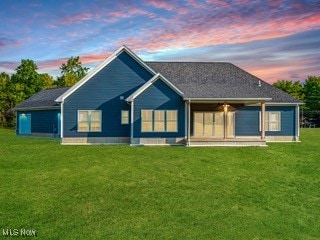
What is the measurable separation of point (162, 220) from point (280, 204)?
5.11m

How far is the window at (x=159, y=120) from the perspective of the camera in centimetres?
2831

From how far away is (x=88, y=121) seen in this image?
2941cm

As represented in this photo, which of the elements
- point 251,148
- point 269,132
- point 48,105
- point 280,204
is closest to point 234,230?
point 280,204

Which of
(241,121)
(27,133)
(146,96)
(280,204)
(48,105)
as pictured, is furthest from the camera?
(27,133)

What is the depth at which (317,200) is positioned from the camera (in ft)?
51.1

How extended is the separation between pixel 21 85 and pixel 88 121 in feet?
122

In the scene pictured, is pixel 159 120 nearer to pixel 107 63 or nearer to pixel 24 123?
pixel 107 63

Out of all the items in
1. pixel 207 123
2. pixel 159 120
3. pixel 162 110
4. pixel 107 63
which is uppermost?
pixel 107 63

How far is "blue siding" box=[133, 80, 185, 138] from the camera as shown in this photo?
2816cm

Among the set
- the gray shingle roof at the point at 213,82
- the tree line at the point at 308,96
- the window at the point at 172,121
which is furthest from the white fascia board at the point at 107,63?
the tree line at the point at 308,96

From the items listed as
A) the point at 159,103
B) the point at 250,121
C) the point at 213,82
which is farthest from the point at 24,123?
the point at 250,121

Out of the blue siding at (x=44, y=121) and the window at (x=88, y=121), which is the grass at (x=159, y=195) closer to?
the window at (x=88, y=121)

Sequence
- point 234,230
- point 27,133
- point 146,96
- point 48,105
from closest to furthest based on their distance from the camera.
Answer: point 234,230, point 146,96, point 48,105, point 27,133

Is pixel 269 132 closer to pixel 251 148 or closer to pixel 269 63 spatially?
pixel 251 148
